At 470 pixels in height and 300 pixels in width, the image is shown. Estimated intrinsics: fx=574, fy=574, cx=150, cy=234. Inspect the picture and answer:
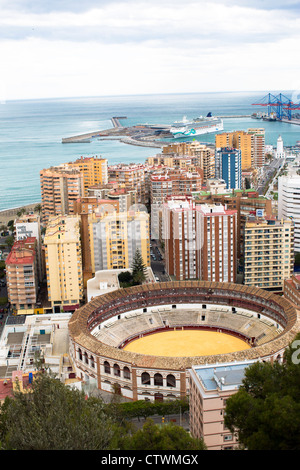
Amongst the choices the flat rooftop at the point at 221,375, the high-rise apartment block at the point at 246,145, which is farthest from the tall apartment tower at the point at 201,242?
the high-rise apartment block at the point at 246,145

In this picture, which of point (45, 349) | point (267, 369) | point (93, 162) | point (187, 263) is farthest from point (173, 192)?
point (267, 369)

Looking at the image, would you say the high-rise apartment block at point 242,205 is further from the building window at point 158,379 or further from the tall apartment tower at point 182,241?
the building window at point 158,379

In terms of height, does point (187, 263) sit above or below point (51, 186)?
below

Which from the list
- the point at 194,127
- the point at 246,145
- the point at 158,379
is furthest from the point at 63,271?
the point at 194,127

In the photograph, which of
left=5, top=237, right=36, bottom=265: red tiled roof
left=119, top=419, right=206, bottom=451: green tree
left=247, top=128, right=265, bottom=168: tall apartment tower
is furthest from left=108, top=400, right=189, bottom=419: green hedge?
left=247, top=128, right=265, bottom=168: tall apartment tower

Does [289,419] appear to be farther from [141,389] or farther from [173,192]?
[173,192]

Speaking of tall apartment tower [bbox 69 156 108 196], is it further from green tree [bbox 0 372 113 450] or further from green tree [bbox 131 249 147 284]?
green tree [bbox 0 372 113 450]
